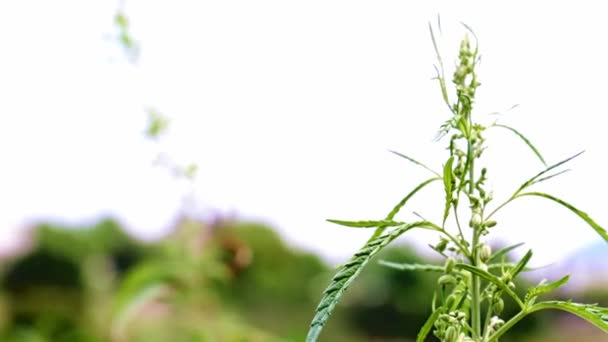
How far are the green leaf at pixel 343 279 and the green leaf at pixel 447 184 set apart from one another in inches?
1.0

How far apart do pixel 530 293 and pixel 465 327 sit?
40 mm

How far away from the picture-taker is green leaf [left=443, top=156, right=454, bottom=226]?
0.28 m

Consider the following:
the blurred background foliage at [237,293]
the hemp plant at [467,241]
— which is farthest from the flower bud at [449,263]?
the blurred background foliage at [237,293]

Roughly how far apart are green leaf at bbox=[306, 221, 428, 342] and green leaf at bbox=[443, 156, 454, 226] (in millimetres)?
25

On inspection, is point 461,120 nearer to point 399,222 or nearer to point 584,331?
point 399,222

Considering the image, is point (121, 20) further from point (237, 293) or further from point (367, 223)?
point (237, 293)

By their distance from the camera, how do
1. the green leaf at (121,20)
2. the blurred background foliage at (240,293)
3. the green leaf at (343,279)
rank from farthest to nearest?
the blurred background foliage at (240,293) → the green leaf at (121,20) → the green leaf at (343,279)

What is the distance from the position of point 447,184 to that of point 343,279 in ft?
0.21

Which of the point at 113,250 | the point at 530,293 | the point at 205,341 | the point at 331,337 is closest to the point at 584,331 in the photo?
the point at 331,337

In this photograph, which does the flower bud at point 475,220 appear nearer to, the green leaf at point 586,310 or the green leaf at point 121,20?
the green leaf at point 586,310

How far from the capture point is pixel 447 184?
291mm

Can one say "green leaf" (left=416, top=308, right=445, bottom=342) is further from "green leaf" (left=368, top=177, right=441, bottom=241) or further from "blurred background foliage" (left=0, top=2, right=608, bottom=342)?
"blurred background foliage" (left=0, top=2, right=608, bottom=342)

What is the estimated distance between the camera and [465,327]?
30 cm

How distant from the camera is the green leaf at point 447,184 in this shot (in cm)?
28
